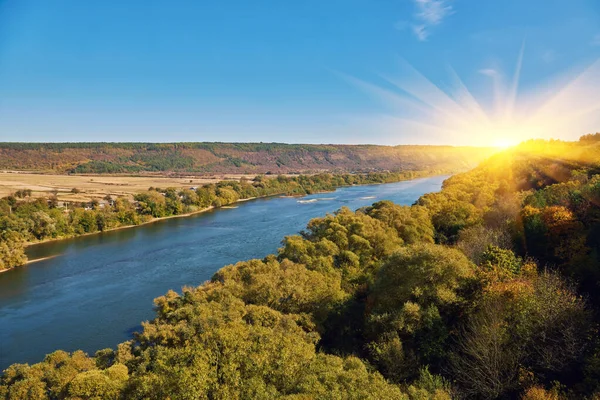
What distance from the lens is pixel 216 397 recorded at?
403 inches

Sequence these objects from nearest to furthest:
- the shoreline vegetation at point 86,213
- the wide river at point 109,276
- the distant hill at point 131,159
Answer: the wide river at point 109,276 → the shoreline vegetation at point 86,213 → the distant hill at point 131,159

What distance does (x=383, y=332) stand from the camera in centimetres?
1554

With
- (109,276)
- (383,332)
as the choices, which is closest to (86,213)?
(109,276)

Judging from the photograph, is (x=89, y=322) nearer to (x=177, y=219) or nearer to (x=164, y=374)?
(x=164, y=374)

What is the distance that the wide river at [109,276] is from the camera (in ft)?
83.2

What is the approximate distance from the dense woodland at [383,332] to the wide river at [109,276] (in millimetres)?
9246

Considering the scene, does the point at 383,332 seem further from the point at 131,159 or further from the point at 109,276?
the point at 131,159

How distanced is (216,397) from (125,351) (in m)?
7.57

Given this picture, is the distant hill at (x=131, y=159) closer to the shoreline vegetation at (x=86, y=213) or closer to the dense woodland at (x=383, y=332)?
the shoreline vegetation at (x=86, y=213)

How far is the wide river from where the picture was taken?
2536 centimetres

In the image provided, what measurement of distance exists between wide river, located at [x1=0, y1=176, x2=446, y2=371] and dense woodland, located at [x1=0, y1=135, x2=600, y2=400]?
30.3 ft

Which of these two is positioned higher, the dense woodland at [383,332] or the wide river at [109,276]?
the dense woodland at [383,332]

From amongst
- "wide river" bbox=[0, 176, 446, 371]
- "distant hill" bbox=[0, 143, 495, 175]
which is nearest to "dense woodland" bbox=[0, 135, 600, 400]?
"wide river" bbox=[0, 176, 446, 371]

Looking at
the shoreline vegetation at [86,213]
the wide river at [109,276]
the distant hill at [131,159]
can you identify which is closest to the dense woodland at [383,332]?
the wide river at [109,276]
